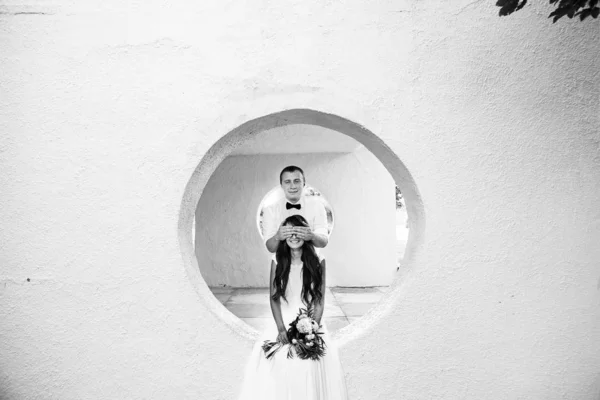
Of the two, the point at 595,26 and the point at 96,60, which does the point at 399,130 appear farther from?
the point at 96,60

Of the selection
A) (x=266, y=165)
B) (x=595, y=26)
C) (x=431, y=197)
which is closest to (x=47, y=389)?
(x=431, y=197)

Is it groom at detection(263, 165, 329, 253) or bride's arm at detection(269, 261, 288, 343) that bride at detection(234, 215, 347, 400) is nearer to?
bride's arm at detection(269, 261, 288, 343)

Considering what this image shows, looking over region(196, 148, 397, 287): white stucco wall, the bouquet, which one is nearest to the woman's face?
the bouquet

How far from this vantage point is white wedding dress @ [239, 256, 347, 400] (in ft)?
5.65

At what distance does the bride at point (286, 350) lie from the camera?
173cm

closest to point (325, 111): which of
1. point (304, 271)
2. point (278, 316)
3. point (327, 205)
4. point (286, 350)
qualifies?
point (304, 271)

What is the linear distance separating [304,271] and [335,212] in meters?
6.44

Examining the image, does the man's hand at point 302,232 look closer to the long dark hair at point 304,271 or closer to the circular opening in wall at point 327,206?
the long dark hair at point 304,271

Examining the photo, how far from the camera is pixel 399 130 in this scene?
2256mm

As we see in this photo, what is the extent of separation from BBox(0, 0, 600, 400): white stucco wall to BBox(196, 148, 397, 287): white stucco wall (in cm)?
612

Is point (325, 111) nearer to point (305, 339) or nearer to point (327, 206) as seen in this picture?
point (305, 339)

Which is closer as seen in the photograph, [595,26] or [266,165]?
[595,26]

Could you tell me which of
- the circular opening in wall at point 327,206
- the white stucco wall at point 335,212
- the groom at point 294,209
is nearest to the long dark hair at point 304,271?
the groom at point 294,209

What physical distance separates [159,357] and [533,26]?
2.91m
